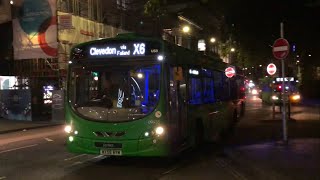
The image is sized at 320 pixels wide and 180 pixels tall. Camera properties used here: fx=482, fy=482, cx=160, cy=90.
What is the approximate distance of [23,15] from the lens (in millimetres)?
34312

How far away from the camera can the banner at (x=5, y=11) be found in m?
35.8

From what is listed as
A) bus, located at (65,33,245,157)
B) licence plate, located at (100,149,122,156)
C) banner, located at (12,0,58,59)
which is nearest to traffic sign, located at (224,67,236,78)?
bus, located at (65,33,245,157)

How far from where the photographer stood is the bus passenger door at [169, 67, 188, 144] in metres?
11.6

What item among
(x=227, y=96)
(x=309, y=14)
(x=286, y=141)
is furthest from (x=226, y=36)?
(x=286, y=141)

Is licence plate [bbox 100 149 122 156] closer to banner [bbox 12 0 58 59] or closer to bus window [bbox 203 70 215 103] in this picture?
bus window [bbox 203 70 215 103]

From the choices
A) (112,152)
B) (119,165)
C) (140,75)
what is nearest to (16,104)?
(119,165)

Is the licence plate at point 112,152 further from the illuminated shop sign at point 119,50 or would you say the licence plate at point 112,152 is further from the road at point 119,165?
the illuminated shop sign at point 119,50

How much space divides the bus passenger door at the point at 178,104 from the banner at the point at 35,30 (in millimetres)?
21623

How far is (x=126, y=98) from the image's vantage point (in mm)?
11250

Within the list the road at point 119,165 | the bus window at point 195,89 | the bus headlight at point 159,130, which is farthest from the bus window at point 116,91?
the bus window at point 195,89

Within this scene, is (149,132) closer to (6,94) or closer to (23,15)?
(6,94)

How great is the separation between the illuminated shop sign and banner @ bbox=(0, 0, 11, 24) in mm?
Result: 26262

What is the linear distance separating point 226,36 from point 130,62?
6077 cm

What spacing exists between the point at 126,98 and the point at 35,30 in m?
24.3
